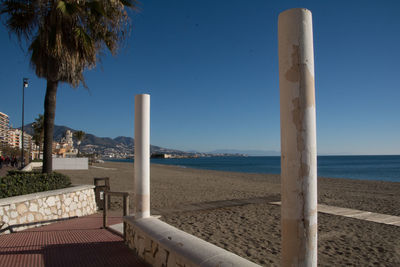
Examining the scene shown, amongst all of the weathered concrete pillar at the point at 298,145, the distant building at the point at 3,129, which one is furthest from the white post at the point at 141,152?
the distant building at the point at 3,129

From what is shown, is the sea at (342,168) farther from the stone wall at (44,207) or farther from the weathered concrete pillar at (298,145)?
the weathered concrete pillar at (298,145)

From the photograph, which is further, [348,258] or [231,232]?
[231,232]

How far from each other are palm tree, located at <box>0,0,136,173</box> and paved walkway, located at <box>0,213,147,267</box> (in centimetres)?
320

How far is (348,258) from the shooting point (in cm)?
464

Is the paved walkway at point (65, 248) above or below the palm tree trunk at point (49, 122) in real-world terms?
below

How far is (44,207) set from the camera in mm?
6574

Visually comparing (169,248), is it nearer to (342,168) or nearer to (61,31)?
(61,31)

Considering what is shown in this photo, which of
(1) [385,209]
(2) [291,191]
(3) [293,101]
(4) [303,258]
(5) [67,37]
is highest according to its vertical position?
(5) [67,37]

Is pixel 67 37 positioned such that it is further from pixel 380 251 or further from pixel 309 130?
pixel 380 251

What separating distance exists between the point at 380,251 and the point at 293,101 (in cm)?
433

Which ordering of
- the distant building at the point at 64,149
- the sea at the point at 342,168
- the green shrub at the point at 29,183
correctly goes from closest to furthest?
1. the green shrub at the point at 29,183
2. the sea at the point at 342,168
3. the distant building at the point at 64,149

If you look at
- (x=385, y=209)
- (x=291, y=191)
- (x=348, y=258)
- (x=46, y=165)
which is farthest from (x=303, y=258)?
(x=385, y=209)

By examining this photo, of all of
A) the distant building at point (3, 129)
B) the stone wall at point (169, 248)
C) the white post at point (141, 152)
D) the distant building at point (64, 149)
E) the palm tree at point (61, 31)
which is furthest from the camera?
the distant building at point (3, 129)

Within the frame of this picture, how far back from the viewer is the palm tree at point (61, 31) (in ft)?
26.2
